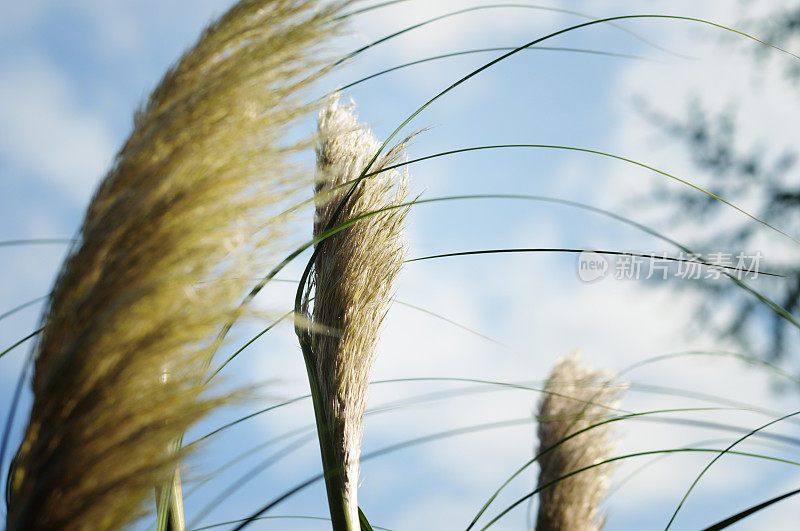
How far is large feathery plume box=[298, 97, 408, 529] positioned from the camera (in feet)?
2.96

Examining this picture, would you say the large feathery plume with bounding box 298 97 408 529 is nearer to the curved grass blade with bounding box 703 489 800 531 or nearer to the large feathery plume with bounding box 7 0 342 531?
the large feathery plume with bounding box 7 0 342 531

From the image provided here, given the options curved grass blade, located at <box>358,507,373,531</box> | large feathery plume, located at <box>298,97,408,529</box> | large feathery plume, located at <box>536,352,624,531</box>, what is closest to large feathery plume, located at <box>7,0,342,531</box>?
large feathery plume, located at <box>298,97,408,529</box>

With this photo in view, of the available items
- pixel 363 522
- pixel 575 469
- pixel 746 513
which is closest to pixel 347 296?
pixel 363 522

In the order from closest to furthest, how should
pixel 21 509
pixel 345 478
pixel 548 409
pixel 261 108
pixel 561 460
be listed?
pixel 21 509
pixel 261 108
pixel 345 478
pixel 561 460
pixel 548 409

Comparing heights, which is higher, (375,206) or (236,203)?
(375,206)

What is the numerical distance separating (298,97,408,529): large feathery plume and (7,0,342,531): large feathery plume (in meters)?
0.30

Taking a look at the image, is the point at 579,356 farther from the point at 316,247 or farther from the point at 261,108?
the point at 261,108

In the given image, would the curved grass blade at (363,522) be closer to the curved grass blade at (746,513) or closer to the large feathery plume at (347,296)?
the large feathery plume at (347,296)

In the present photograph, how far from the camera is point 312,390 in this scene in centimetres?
90

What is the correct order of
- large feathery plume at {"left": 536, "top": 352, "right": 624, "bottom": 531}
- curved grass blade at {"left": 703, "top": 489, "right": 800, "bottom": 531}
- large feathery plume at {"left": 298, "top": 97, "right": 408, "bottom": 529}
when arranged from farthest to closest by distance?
large feathery plume at {"left": 536, "top": 352, "right": 624, "bottom": 531}
large feathery plume at {"left": 298, "top": 97, "right": 408, "bottom": 529}
curved grass blade at {"left": 703, "top": 489, "right": 800, "bottom": 531}

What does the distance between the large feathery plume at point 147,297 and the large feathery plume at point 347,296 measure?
30cm

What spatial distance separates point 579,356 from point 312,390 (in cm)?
118

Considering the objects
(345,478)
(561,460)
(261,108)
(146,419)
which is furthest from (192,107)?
(561,460)

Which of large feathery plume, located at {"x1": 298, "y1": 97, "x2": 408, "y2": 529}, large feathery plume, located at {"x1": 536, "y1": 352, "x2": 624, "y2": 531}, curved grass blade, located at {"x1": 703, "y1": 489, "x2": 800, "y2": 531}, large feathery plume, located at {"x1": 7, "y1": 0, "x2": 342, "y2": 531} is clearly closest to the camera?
large feathery plume, located at {"x1": 7, "y1": 0, "x2": 342, "y2": 531}
